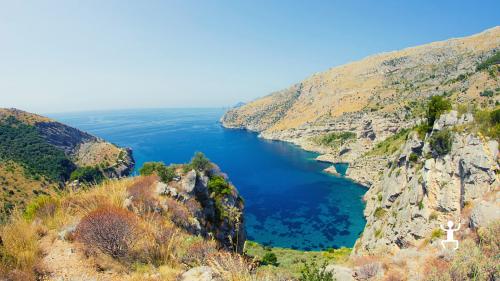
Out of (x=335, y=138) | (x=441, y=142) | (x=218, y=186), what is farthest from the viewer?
(x=335, y=138)

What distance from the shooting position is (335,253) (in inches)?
1487

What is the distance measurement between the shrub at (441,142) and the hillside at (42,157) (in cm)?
3909

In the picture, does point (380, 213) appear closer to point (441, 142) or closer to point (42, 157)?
point (441, 142)

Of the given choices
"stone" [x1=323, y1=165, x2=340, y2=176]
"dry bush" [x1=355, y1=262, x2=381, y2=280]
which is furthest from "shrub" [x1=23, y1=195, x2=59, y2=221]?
"stone" [x1=323, y1=165, x2=340, y2=176]

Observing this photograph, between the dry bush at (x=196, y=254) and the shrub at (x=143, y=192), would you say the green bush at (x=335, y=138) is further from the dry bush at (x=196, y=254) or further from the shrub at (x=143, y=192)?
the dry bush at (x=196, y=254)

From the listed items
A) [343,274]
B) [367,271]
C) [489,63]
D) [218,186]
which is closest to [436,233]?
[367,271]

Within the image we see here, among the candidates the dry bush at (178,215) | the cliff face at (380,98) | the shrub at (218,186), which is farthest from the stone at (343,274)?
the cliff face at (380,98)

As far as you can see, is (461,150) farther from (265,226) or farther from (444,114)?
(265,226)

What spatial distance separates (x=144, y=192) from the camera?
596 inches

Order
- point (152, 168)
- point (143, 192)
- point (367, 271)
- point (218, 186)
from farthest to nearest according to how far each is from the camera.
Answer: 1. point (218, 186)
2. point (152, 168)
3. point (143, 192)
4. point (367, 271)

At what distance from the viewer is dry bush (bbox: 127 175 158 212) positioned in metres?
13.2

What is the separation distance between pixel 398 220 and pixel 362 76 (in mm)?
181636

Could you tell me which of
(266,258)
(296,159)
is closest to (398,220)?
(266,258)

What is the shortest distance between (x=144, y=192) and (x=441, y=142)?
26842mm
